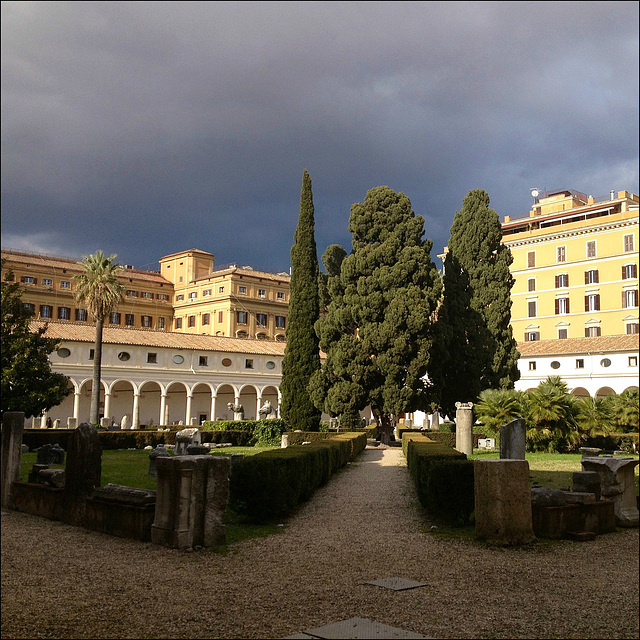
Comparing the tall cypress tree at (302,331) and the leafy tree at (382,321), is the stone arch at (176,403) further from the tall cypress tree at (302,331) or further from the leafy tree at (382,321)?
the leafy tree at (382,321)

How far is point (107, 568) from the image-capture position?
6.66 meters

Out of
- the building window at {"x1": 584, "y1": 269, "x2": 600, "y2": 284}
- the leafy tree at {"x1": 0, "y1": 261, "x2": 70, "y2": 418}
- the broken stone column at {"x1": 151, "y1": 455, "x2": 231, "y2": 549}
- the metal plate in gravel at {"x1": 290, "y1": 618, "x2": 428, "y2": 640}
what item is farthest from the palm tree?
the building window at {"x1": 584, "y1": 269, "x2": 600, "y2": 284}

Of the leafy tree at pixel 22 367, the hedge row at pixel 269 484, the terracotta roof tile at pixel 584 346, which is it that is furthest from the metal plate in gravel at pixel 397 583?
the terracotta roof tile at pixel 584 346

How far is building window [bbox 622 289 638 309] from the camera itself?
52719 millimetres

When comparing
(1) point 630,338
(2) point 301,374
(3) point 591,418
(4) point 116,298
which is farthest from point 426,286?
(1) point 630,338

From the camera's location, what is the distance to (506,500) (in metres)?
8.07

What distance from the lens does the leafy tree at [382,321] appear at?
31969 mm

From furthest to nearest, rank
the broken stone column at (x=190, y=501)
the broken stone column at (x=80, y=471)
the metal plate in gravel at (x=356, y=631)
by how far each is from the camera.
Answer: the broken stone column at (x=80, y=471) → the broken stone column at (x=190, y=501) → the metal plate in gravel at (x=356, y=631)

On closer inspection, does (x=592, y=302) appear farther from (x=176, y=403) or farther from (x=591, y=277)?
(x=176, y=403)

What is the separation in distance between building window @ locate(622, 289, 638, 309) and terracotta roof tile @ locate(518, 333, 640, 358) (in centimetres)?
532

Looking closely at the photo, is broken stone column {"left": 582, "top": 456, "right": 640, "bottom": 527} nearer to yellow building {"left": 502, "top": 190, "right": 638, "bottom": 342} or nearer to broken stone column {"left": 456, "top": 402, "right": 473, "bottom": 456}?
broken stone column {"left": 456, "top": 402, "right": 473, "bottom": 456}

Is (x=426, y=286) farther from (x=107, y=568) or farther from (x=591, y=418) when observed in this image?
(x=107, y=568)

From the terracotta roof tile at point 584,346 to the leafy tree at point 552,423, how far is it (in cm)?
2060

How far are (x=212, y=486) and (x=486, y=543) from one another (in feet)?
10.9
